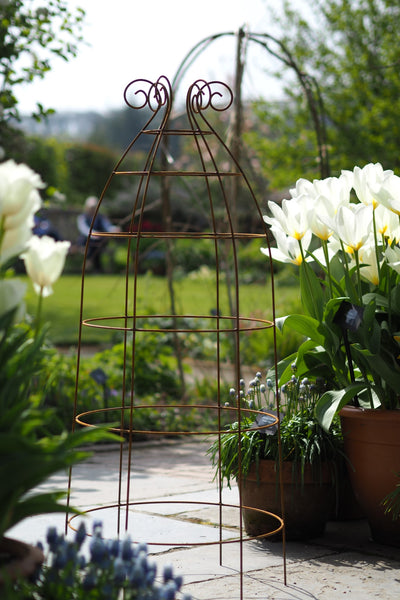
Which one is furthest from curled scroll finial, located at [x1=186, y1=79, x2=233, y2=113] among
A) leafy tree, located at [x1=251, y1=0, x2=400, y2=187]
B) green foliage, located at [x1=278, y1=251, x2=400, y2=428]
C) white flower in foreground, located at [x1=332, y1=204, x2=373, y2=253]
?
leafy tree, located at [x1=251, y1=0, x2=400, y2=187]

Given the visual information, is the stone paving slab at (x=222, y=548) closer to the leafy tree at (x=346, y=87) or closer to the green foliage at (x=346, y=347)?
the green foliage at (x=346, y=347)

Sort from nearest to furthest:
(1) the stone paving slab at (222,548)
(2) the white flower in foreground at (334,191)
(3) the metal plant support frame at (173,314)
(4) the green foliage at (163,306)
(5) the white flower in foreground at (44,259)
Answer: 1. (5) the white flower in foreground at (44,259)
2. (1) the stone paving slab at (222,548)
3. (3) the metal plant support frame at (173,314)
4. (2) the white flower in foreground at (334,191)
5. (4) the green foliage at (163,306)

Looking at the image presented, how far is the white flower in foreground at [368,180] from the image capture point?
2852mm

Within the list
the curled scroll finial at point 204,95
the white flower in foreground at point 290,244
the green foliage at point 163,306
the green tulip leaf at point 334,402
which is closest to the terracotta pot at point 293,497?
the green tulip leaf at point 334,402

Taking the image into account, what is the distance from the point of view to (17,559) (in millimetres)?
1560

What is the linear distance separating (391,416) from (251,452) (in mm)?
559

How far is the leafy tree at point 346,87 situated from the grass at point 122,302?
2.16 m

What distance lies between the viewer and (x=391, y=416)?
2.84 meters

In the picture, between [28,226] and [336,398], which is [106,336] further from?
[28,226]

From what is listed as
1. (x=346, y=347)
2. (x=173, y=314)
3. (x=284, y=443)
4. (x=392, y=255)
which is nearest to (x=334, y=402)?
(x=346, y=347)

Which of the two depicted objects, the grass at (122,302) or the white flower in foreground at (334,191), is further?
the grass at (122,302)

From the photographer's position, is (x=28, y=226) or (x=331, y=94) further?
(x=331, y=94)

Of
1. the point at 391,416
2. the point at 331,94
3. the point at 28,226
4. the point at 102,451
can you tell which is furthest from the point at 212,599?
the point at 331,94

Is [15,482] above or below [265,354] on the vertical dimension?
below
